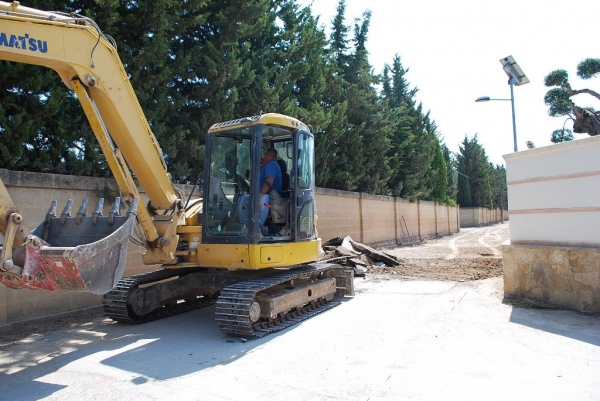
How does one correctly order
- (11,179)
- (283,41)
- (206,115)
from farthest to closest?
(283,41) → (206,115) → (11,179)

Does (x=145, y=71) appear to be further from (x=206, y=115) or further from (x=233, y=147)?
(x=233, y=147)

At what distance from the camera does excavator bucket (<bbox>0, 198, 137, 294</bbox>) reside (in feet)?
13.4

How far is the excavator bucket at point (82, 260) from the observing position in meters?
4.09

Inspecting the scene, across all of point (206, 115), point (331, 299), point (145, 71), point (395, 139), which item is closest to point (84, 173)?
point (145, 71)

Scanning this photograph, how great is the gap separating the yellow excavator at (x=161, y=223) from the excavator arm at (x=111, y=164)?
1 centimetres

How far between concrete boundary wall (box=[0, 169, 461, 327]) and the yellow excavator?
1091 mm

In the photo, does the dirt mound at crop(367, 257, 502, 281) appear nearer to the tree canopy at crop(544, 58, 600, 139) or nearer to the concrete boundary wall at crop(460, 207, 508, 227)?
the tree canopy at crop(544, 58, 600, 139)

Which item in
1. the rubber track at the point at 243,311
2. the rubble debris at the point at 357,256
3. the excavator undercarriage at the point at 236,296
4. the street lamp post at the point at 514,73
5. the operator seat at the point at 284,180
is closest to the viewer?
the rubber track at the point at 243,311


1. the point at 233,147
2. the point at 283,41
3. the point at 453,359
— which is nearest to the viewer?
the point at 453,359

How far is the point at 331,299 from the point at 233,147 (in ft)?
10.8

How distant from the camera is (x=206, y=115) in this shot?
396 inches

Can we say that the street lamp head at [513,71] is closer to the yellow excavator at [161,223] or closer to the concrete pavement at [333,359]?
the concrete pavement at [333,359]

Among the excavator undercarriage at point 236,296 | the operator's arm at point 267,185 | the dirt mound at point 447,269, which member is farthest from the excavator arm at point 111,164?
the dirt mound at point 447,269

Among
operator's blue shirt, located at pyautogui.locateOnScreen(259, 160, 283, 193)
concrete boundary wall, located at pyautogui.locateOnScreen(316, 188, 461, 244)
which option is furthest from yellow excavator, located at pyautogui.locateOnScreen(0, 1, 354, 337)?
concrete boundary wall, located at pyautogui.locateOnScreen(316, 188, 461, 244)
